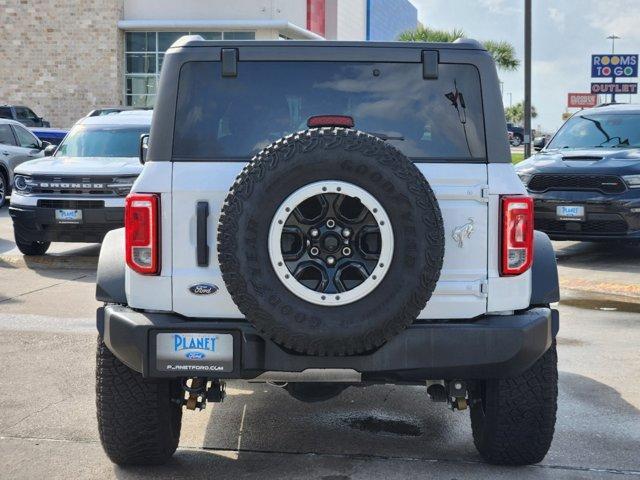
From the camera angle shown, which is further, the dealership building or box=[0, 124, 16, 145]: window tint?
the dealership building

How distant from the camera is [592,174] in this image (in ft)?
39.7

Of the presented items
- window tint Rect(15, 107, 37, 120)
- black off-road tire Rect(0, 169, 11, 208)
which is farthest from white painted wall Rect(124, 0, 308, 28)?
black off-road tire Rect(0, 169, 11, 208)

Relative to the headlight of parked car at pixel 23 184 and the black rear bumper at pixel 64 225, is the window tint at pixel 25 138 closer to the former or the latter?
the headlight of parked car at pixel 23 184

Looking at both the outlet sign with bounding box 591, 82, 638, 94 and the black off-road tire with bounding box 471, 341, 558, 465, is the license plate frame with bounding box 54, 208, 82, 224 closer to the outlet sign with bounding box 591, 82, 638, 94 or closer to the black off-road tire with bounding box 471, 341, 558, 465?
the black off-road tire with bounding box 471, 341, 558, 465

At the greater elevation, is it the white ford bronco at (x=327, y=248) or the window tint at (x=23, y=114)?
the window tint at (x=23, y=114)

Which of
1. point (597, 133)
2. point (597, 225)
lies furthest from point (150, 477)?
point (597, 133)

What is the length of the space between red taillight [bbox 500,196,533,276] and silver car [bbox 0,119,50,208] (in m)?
16.1

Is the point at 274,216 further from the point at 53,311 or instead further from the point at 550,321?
the point at 53,311

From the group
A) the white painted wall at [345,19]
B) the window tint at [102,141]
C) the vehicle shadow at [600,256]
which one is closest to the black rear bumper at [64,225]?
the window tint at [102,141]

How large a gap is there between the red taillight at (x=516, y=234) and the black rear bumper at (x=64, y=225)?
7661mm

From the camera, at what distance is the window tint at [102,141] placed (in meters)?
12.8

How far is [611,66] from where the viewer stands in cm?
3872

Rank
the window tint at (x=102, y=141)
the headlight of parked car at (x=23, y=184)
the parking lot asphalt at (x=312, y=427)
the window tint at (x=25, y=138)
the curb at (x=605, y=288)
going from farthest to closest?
the window tint at (x=25, y=138) → the window tint at (x=102, y=141) → the headlight of parked car at (x=23, y=184) → the curb at (x=605, y=288) → the parking lot asphalt at (x=312, y=427)

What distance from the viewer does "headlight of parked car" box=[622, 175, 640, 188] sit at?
12.0 meters
